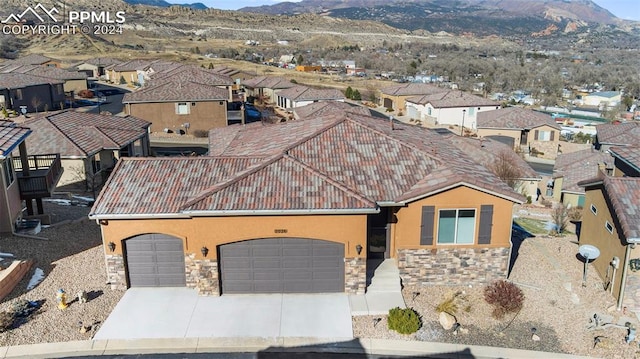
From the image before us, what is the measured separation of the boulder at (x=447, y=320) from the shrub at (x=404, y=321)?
28.8 inches

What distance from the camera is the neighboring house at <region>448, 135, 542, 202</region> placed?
32.8m

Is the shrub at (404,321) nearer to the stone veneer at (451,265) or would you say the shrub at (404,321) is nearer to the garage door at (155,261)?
the stone veneer at (451,265)

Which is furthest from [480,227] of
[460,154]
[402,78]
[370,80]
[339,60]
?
[339,60]

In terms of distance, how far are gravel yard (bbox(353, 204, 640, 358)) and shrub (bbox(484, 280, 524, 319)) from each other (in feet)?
0.63

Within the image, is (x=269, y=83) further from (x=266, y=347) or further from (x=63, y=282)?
(x=266, y=347)

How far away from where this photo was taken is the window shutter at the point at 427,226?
17578 mm

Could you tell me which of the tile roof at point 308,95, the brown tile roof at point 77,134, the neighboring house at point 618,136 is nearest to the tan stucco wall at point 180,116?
the brown tile roof at point 77,134

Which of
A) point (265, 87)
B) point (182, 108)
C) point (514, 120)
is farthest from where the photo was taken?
point (265, 87)

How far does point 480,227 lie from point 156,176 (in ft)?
38.0

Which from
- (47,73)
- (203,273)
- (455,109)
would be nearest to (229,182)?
(203,273)

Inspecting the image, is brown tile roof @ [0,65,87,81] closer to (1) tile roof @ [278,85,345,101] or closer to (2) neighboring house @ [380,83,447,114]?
(1) tile roof @ [278,85,345,101]

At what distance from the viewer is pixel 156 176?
18.4 metres

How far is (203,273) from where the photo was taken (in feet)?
55.9

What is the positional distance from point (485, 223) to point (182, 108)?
3584cm
